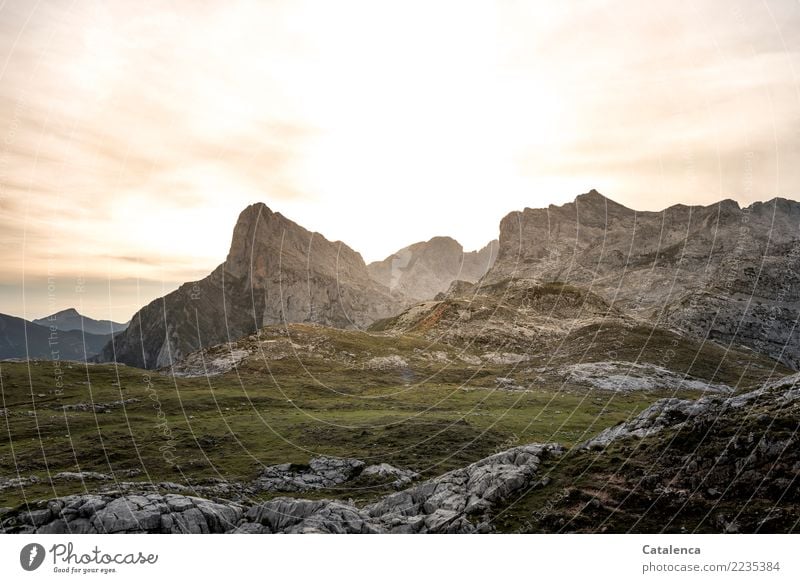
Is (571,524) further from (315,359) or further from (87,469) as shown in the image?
(315,359)

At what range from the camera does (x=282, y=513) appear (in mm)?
43219

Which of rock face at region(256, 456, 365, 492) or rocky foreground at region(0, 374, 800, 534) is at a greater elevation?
rocky foreground at region(0, 374, 800, 534)

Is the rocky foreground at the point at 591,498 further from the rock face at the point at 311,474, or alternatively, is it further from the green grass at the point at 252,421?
the green grass at the point at 252,421

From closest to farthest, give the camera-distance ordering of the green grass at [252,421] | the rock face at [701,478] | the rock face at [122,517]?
the rock face at [701,478] → the rock face at [122,517] → the green grass at [252,421]

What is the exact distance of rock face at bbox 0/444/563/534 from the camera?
40125 mm
